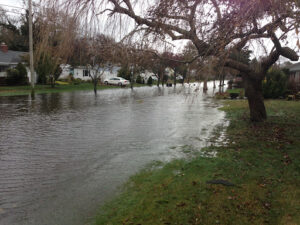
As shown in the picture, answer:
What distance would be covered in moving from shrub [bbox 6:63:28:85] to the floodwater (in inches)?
971

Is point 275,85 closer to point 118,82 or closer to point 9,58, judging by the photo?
point 118,82

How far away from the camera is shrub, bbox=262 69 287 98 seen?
2295 cm

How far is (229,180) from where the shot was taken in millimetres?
4961

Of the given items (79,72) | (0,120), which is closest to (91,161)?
(0,120)

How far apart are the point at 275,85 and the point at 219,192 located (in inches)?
840

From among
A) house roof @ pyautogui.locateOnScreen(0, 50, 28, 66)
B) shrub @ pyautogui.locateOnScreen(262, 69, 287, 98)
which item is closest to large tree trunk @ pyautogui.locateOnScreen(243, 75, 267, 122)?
shrub @ pyautogui.locateOnScreen(262, 69, 287, 98)

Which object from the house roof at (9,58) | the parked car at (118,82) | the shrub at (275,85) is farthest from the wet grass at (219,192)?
the parked car at (118,82)

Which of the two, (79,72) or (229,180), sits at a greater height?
(79,72)

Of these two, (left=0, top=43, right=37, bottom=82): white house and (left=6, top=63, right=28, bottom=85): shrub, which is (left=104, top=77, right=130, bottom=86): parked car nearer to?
(left=0, top=43, right=37, bottom=82): white house

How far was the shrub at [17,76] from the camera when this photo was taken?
34.7m

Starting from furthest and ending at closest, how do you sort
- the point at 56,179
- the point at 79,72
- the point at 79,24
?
the point at 79,72
the point at 79,24
the point at 56,179

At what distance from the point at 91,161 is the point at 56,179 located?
49.9 inches

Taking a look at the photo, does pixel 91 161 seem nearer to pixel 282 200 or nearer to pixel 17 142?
pixel 17 142

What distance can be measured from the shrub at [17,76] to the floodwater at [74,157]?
24674 millimetres
